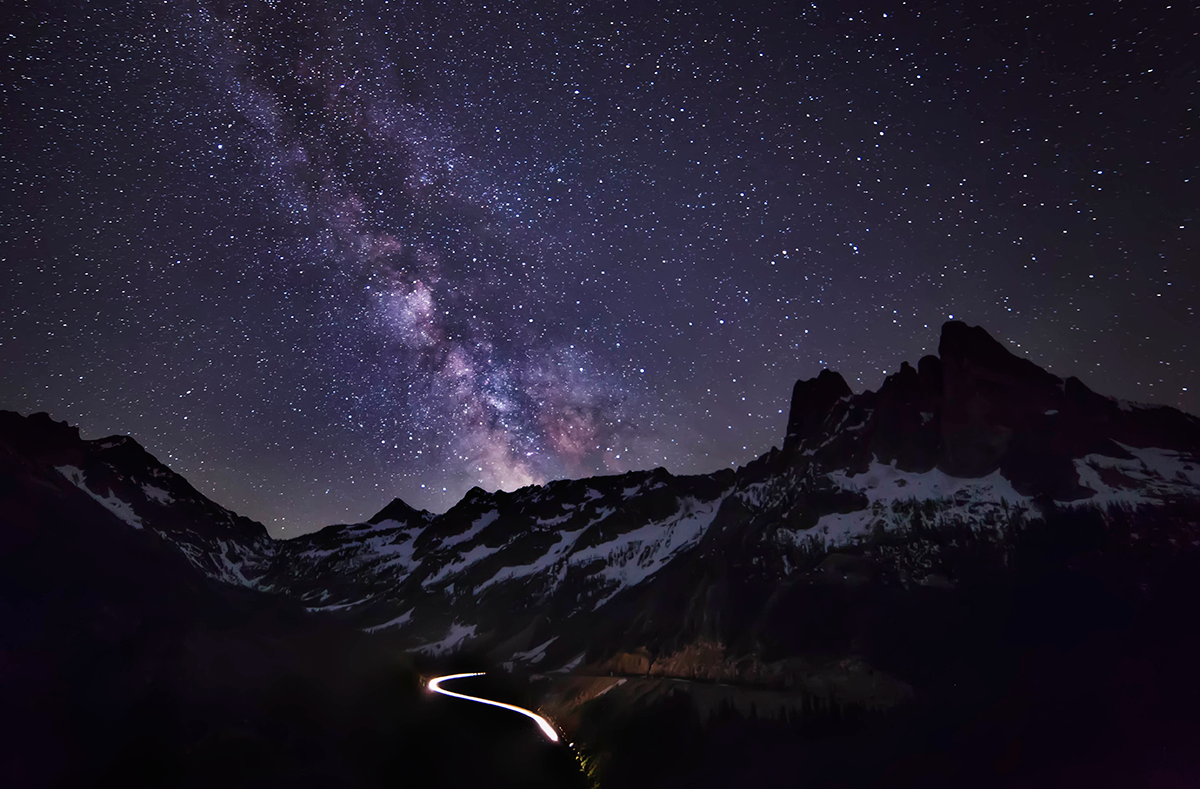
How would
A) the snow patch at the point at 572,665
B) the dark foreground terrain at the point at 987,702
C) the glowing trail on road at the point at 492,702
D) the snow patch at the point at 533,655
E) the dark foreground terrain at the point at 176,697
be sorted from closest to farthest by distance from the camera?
the dark foreground terrain at the point at 176,697 < the glowing trail on road at the point at 492,702 < the dark foreground terrain at the point at 987,702 < the snow patch at the point at 572,665 < the snow patch at the point at 533,655

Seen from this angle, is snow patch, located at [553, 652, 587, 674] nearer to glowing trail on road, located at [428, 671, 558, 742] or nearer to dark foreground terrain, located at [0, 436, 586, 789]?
dark foreground terrain, located at [0, 436, 586, 789]

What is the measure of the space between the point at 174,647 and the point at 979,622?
196379mm

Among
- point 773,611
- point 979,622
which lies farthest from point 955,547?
point 773,611

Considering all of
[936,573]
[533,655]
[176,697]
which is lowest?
[176,697]

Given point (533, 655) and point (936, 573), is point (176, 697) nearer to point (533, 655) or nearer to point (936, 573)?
point (533, 655)

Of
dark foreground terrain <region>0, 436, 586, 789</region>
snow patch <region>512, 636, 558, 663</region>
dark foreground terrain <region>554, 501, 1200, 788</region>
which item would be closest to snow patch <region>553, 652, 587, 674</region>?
snow patch <region>512, 636, 558, 663</region>

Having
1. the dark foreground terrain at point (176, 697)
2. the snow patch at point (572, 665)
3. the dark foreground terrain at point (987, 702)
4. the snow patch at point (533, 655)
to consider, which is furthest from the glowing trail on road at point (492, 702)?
the snow patch at point (572, 665)

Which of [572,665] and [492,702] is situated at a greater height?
[572,665]

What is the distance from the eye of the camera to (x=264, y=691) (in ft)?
444

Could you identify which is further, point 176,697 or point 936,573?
point 936,573

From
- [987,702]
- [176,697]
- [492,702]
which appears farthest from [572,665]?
[987,702]

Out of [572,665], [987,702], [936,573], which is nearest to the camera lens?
[987,702]

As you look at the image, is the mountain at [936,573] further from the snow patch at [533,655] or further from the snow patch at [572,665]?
the snow patch at [572,665]

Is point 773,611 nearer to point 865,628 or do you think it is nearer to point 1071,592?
point 865,628
